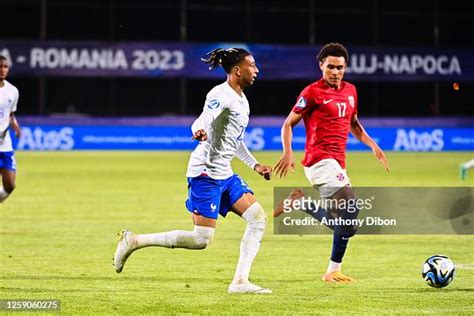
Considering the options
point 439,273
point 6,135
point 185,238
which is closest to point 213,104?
point 185,238

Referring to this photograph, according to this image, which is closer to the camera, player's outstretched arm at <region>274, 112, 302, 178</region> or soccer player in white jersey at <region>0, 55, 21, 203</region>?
player's outstretched arm at <region>274, 112, 302, 178</region>

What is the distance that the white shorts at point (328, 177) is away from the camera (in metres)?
11.5

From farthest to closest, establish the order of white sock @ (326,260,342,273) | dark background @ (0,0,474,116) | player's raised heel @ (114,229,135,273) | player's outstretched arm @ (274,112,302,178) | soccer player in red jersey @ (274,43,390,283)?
dark background @ (0,0,474,116) → soccer player in red jersey @ (274,43,390,283) → white sock @ (326,260,342,273) → player's raised heel @ (114,229,135,273) → player's outstretched arm @ (274,112,302,178)

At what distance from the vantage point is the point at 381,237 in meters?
16.3

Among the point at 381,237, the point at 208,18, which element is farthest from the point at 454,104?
the point at 381,237

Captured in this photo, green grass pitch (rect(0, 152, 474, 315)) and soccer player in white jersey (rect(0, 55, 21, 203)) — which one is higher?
soccer player in white jersey (rect(0, 55, 21, 203))

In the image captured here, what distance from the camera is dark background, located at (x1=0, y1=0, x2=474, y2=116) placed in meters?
50.3

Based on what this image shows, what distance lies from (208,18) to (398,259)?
39343 mm

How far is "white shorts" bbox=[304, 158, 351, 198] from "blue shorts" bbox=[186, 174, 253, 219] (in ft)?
4.31

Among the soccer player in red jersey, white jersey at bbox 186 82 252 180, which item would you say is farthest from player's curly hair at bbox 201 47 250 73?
the soccer player in red jersey

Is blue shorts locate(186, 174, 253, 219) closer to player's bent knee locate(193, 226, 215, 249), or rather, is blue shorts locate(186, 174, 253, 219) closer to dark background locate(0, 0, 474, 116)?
player's bent knee locate(193, 226, 215, 249)

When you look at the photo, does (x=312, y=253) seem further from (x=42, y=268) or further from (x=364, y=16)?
(x=364, y=16)

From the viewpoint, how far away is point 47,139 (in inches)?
1615

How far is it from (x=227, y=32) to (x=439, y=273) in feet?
139
